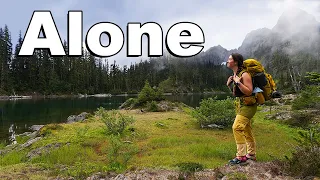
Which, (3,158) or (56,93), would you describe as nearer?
(3,158)

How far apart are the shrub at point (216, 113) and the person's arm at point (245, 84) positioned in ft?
34.5

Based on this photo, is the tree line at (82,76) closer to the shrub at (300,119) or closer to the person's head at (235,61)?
the shrub at (300,119)

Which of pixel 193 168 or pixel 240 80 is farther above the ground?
pixel 240 80

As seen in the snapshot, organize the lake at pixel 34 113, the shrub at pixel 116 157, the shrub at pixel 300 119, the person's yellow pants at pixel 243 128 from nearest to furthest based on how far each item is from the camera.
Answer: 1. the person's yellow pants at pixel 243 128
2. the shrub at pixel 116 157
3. the shrub at pixel 300 119
4. the lake at pixel 34 113

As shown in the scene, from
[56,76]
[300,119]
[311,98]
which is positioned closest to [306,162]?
[311,98]

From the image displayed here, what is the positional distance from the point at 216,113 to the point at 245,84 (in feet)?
36.1

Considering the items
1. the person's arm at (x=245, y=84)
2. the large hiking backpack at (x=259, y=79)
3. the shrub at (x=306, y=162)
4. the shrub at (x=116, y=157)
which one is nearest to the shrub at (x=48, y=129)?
the shrub at (x=116, y=157)

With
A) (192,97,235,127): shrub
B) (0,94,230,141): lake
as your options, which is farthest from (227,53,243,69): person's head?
(0,94,230,141): lake

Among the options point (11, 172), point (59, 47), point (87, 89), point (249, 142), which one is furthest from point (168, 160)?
point (87, 89)

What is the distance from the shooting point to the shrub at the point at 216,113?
16891 millimetres

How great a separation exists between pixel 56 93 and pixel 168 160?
102 meters

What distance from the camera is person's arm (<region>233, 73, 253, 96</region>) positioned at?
644cm

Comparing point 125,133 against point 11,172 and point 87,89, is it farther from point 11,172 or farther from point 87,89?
point 87,89

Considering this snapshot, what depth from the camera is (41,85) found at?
334 ft
